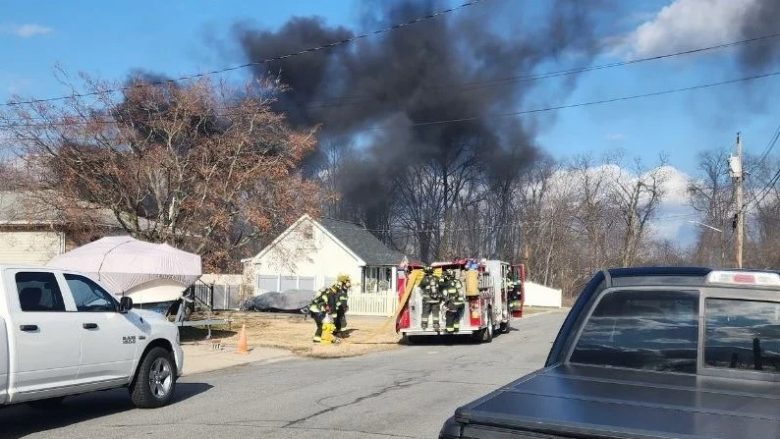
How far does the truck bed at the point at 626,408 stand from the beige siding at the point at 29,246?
22563mm

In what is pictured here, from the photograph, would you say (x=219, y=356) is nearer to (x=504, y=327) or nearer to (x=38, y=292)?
(x=38, y=292)

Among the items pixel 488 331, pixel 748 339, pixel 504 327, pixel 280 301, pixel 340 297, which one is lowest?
pixel 504 327

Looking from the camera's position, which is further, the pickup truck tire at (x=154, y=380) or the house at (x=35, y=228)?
the house at (x=35, y=228)

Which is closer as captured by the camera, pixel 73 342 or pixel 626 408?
pixel 626 408

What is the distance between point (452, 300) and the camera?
57.3ft

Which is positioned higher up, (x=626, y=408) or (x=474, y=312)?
(x=626, y=408)

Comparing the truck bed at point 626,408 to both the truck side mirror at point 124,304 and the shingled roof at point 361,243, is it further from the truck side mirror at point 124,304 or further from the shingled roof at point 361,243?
the shingled roof at point 361,243

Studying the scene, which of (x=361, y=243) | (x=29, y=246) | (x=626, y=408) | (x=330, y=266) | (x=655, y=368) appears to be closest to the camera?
(x=626, y=408)

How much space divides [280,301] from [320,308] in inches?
569

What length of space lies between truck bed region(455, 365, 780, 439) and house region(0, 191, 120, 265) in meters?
20.1

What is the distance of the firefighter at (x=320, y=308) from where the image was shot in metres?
18.3

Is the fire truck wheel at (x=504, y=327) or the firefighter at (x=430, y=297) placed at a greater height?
the firefighter at (x=430, y=297)

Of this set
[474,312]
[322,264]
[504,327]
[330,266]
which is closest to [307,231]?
[504,327]

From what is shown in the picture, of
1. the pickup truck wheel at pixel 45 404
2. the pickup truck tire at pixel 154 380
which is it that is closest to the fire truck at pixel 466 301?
the pickup truck tire at pixel 154 380
